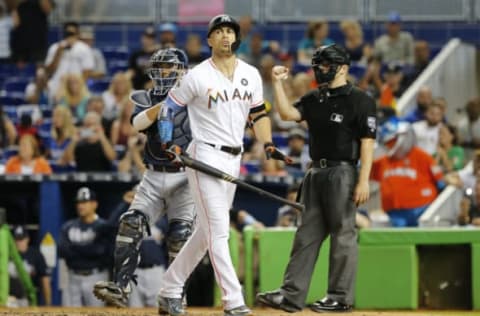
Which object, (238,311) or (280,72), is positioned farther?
(280,72)

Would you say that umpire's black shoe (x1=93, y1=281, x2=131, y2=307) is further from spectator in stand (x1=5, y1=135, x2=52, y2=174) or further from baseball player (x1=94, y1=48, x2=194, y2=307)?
spectator in stand (x1=5, y1=135, x2=52, y2=174)

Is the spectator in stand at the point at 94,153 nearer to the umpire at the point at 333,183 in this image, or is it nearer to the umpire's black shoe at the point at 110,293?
the umpire at the point at 333,183

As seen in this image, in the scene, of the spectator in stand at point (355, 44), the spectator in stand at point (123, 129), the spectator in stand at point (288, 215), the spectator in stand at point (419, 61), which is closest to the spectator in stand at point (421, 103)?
the spectator in stand at point (419, 61)

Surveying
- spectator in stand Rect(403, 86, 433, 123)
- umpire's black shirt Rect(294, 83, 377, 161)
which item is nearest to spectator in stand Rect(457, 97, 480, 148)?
spectator in stand Rect(403, 86, 433, 123)

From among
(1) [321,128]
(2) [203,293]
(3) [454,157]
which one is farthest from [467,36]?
(1) [321,128]

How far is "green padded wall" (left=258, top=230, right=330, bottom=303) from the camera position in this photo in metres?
12.9

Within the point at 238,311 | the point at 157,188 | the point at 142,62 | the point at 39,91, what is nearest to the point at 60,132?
the point at 142,62

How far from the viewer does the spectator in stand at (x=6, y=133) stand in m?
17.4

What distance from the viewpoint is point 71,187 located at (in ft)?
50.3

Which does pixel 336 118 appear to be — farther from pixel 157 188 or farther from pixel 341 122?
pixel 157 188

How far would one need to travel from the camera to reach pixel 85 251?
1384cm

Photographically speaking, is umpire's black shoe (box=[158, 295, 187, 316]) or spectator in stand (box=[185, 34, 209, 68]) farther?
spectator in stand (box=[185, 34, 209, 68])

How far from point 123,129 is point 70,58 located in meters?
2.93

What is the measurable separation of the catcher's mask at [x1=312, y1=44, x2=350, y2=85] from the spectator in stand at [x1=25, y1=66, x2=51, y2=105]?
8989mm
